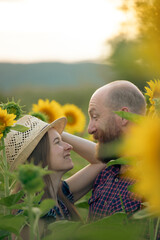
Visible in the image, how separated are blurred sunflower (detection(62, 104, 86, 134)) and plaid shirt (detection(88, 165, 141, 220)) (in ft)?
2.95

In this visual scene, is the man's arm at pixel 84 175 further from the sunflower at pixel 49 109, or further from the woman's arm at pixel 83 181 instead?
the sunflower at pixel 49 109

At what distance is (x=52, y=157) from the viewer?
1.18 m

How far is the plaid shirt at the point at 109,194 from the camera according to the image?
1.04 metres

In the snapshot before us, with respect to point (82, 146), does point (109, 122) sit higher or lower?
higher

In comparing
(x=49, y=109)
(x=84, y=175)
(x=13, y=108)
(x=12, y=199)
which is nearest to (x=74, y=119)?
(x=49, y=109)

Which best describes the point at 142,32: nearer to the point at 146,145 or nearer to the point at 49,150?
the point at 146,145

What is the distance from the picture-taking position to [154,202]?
0.46 ft

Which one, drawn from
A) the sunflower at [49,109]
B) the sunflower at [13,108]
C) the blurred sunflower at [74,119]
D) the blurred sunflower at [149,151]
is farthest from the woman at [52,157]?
the blurred sunflower at [149,151]

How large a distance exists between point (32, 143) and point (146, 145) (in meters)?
1.01

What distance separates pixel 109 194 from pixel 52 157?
0.22 metres

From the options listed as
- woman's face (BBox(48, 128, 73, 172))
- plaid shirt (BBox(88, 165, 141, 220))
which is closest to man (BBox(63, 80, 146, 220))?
plaid shirt (BBox(88, 165, 141, 220))

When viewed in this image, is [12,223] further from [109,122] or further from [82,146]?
[82,146]

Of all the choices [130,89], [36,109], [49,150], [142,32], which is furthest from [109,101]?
[142,32]

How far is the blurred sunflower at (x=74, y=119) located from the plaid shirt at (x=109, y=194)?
0.90 metres
